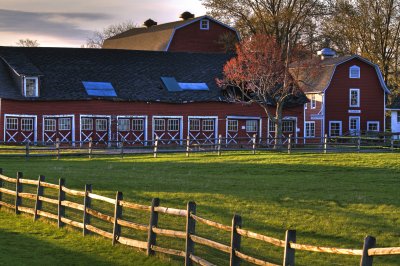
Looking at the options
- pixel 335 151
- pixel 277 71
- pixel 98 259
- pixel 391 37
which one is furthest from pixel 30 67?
pixel 98 259

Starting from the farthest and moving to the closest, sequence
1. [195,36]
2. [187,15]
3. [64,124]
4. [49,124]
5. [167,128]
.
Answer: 1. [187,15]
2. [195,36]
3. [167,128]
4. [64,124]
5. [49,124]

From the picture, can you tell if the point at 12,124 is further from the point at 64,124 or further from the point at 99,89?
the point at 99,89

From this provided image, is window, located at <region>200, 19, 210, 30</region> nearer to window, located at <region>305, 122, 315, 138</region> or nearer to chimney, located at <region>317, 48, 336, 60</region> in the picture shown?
chimney, located at <region>317, 48, 336, 60</region>

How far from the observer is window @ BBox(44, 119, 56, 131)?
177 ft

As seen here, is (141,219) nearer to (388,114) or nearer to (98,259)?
(98,259)

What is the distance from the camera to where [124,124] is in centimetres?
5628

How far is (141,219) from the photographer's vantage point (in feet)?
68.0

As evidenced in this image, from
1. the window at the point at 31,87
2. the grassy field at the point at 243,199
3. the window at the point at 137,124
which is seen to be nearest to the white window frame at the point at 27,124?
the window at the point at 31,87

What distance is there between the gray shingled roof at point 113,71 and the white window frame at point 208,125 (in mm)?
1628

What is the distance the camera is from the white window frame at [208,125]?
58344 millimetres

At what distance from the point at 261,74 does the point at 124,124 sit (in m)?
10.1

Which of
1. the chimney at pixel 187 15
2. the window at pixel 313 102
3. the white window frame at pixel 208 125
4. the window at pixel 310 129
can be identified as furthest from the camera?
the chimney at pixel 187 15

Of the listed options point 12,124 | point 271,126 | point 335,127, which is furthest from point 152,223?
point 335,127

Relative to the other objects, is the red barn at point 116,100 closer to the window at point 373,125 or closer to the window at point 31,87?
the window at point 31,87
